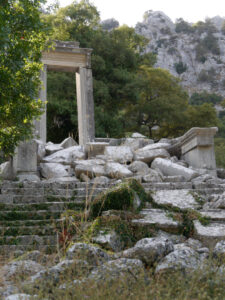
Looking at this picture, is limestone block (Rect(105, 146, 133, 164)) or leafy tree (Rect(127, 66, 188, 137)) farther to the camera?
leafy tree (Rect(127, 66, 188, 137))

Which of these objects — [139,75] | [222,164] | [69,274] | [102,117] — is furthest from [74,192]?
[139,75]

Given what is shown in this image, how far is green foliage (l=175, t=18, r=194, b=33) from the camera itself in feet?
213

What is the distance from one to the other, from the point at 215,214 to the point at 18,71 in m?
3.99

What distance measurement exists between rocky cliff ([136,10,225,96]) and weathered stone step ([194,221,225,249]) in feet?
165

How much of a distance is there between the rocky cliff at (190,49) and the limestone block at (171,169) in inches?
1838

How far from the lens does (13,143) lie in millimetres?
6215

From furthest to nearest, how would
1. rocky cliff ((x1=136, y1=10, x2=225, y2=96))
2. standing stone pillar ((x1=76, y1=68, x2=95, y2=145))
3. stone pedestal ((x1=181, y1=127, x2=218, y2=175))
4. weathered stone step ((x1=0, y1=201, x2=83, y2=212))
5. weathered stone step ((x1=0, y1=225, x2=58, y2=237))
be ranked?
1. rocky cliff ((x1=136, y1=10, x2=225, y2=96))
2. standing stone pillar ((x1=76, y1=68, x2=95, y2=145))
3. stone pedestal ((x1=181, y1=127, x2=218, y2=175))
4. weathered stone step ((x1=0, y1=201, x2=83, y2=212))
5. weathered stone step ((x1=0, y1=225, x2=58, y2=237))

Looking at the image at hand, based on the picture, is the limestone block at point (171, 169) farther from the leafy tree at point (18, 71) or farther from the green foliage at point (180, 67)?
the green foliage at point (180, 67)

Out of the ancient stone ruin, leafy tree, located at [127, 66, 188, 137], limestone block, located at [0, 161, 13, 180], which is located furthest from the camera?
leafy tree, located at [127, 66, 188, 137]

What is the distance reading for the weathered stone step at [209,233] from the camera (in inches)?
151

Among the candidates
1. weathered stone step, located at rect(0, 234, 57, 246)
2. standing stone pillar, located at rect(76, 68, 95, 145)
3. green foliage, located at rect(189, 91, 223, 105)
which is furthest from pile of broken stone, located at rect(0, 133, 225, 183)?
green foliage, located at rect(189, 91, 223, 105)

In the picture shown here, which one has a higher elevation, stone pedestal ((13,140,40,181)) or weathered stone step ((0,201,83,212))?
stone pedestal ((13,140,40,181))

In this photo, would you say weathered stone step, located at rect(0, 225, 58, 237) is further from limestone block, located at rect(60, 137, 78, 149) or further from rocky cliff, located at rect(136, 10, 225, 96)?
rocky cliff, located at rect(136, 10, 225, 96)

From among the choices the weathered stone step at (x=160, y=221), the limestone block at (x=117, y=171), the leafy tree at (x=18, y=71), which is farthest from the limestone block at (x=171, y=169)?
the leafy tree at (x=18, y=71)
